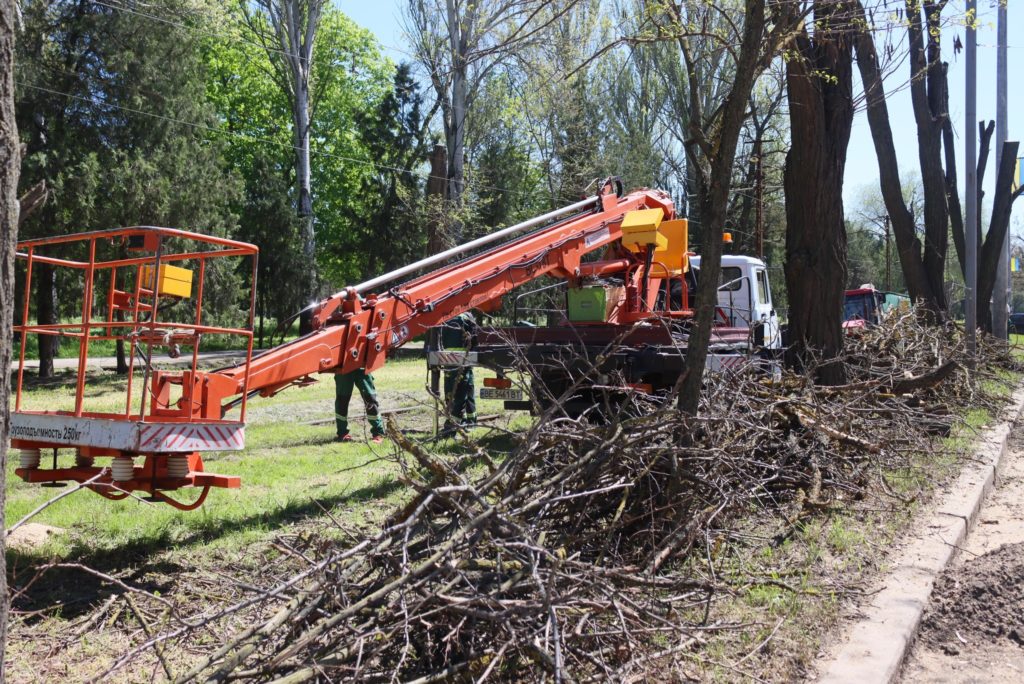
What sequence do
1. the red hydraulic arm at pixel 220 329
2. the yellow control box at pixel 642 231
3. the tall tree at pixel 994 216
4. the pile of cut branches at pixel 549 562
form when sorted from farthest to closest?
the tall tree at pixel 994 216
the yellow control box at pixel 642 231
the red hydraulic arm at pixel 220 329
the pile of cut branches at pixel 549 562

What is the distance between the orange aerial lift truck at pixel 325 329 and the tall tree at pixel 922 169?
4.78m

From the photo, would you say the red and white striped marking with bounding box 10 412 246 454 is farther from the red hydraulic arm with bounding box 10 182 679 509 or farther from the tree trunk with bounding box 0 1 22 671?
the tree trunk with bounding box 0 1 22 671

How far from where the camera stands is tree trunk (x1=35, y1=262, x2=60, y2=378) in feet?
71.4

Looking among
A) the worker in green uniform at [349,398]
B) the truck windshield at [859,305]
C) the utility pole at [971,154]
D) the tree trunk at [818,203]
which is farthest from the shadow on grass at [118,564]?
the truck windshield at [859,305]

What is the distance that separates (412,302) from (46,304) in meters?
17.7

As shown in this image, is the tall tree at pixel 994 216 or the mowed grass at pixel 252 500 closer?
the mowed grass at pixel 252 500

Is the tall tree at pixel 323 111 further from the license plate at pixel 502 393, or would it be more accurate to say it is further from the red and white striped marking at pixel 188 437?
the red and white striped marking at pixel 188 437

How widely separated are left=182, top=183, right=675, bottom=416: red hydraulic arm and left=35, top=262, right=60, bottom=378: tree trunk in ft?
54.7

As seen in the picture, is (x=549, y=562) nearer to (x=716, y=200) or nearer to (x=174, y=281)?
(x=716, y=200)

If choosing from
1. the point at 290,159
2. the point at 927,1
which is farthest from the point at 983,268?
the point at 290,159

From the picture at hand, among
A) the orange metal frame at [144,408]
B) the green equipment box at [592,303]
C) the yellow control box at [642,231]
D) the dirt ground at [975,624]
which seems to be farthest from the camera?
the green equipment box at [592,303]

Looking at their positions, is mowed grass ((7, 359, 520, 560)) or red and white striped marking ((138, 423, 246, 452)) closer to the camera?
red and white striped marking ((138, 423, 246, 452))

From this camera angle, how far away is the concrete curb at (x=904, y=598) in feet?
12.8

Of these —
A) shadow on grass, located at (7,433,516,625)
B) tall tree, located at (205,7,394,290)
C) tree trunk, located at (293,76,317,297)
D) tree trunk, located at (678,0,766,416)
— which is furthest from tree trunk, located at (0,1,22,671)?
tall tree, located at (205,7,394,290)
